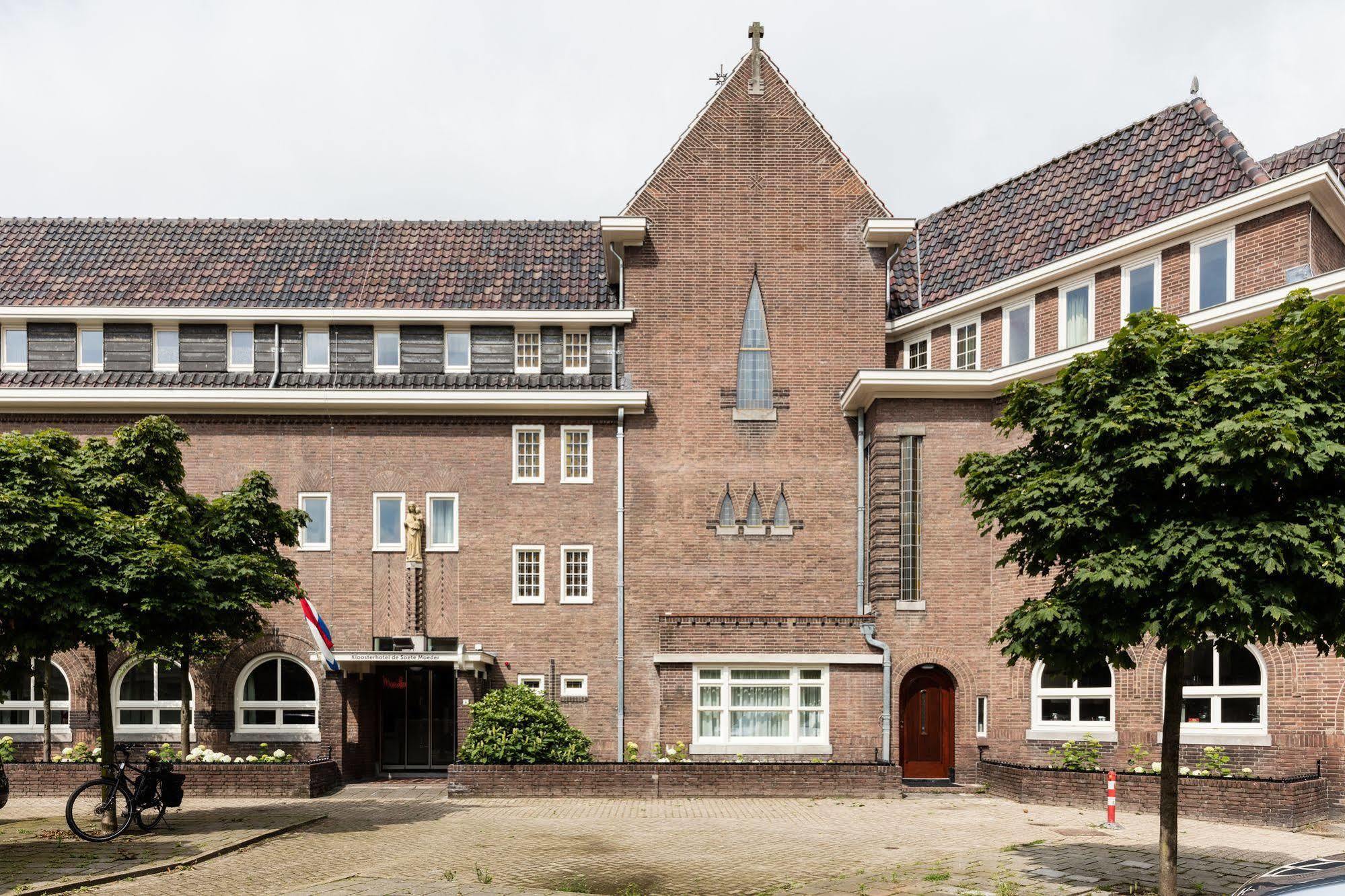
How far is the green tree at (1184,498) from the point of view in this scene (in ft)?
37.1

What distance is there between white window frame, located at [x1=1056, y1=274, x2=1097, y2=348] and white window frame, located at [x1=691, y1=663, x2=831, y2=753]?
859cm

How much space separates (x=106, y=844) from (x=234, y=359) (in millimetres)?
13539

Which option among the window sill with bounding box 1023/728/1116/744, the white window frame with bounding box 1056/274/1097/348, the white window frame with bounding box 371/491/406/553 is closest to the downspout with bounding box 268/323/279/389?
the white window frame with bounding box 371/491/406/553

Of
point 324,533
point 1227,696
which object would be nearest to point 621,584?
point 324,533

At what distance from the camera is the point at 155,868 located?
14.2 meters

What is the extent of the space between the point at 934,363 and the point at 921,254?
3426 mm

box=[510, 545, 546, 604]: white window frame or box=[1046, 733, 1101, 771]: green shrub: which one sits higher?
box=[510, 545, 546, 604]: white window frame

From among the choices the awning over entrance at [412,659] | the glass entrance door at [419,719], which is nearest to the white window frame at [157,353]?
the awning over entrance at [412,659]

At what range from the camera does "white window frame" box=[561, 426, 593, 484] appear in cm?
2636

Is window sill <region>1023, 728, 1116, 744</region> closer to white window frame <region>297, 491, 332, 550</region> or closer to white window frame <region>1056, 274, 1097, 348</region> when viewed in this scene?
white window frame <region>1056, 274, 1097, 348</region>

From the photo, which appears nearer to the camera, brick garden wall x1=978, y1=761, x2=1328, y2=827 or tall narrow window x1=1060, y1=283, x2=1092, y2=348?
brick garden wall x1=978, y1=761, x2=1328, y2=827

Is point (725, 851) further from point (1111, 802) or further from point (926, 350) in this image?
point (926, 350)

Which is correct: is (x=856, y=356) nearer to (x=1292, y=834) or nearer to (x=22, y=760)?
(x=1292, y=834)

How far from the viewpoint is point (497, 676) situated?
1007 inches
